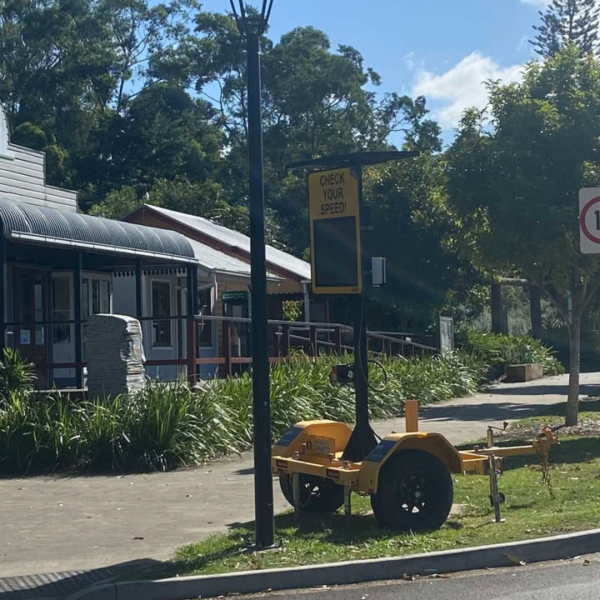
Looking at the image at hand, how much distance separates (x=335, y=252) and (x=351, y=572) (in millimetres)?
2973

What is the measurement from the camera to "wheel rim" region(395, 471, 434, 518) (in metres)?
8.77

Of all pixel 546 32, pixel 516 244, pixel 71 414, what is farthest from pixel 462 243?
pixel 546 32

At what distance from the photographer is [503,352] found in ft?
99.7

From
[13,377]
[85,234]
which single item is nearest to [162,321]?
[85,234]

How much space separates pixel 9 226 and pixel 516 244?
7.71m

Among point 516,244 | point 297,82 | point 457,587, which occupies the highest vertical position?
point 297,82

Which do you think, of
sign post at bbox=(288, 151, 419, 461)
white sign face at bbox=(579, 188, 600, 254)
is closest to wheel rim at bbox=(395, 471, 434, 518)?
sign post at bbox=(288, 151, 419, 461)

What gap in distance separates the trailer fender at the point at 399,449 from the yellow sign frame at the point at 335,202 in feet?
4.54

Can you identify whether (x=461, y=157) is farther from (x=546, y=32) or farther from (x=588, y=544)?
(x=546, y=32)

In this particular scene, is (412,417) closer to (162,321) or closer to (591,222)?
(591,222)

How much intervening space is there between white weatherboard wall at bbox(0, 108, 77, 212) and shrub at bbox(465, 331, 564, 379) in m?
12.9

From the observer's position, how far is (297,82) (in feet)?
194

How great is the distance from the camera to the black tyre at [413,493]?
866 cm

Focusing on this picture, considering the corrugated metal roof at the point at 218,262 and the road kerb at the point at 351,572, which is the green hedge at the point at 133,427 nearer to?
the road kerb at the point at 351,572
